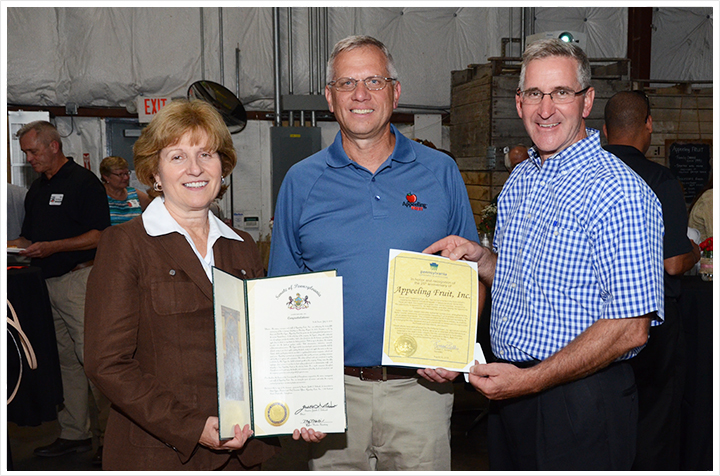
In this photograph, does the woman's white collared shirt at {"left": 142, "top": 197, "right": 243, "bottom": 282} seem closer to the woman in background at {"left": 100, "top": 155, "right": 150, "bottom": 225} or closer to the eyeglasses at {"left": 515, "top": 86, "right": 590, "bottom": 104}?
the eyeglasses at {"left": 515, "top": 86, "right": 590, "bottom": 104}

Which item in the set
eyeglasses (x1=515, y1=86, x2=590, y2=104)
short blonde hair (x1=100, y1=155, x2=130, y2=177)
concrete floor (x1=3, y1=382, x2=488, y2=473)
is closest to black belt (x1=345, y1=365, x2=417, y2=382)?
eyeglasses (x1=515, y1=86, x2=590, y2=104)

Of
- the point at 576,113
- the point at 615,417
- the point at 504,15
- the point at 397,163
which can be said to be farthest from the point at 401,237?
the point at 504,15

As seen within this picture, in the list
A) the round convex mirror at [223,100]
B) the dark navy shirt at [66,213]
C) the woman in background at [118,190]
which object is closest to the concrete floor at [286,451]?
the dark navy shirt at [66,213]

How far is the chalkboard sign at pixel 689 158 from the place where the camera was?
22.1ft

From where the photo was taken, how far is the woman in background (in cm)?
550

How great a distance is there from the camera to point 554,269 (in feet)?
5.58

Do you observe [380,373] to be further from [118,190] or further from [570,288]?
[118,190]

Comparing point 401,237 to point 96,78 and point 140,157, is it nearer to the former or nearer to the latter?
point 140,157

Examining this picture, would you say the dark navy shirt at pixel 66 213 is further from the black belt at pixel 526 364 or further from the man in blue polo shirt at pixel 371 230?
the black belt at pixel 526 364

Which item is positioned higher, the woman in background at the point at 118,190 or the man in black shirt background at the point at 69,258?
the woman in background at the point at 118,190

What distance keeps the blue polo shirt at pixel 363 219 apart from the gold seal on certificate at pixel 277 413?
41cm

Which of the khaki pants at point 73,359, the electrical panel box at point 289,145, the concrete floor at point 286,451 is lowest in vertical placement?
the concrete floor at point 286,451

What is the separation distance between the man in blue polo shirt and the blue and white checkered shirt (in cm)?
32

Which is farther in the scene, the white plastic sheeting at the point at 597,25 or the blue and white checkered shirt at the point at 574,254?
the white plastic sheeting at the point at 597,25
